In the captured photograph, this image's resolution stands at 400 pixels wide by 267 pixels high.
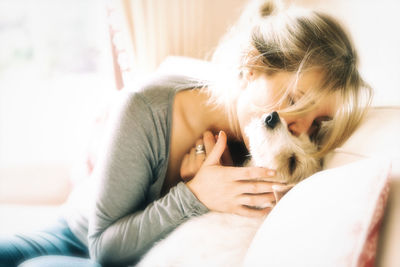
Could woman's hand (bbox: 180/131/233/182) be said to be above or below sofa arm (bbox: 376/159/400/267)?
below

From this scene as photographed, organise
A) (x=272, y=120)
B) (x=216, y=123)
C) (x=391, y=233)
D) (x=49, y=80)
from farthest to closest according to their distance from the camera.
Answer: (x=49, y=80), (x=216, y=123), (x=272, y=120), (x=391, y=233)

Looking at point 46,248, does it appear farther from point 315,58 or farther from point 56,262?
point 315,58

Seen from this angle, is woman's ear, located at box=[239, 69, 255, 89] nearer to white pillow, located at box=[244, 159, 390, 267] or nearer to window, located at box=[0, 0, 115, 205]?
white pillow, located at box=[244, 159, 390, 267]

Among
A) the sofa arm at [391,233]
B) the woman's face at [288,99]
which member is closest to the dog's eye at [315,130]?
the woman's face at [288,99]

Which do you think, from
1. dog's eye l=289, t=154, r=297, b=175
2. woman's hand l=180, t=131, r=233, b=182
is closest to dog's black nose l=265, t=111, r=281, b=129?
dog's eye l=289, t=154, r=297, b=175

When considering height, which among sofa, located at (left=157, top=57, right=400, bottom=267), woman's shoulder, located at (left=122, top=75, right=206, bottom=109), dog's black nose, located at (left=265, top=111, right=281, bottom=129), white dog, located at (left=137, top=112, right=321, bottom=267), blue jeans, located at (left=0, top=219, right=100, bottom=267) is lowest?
blue jeans, located at (left=0, top=219, right=100, bottom=267)

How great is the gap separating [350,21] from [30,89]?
69.6 inches

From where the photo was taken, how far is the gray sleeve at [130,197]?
29.8 inches

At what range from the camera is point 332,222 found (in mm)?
410

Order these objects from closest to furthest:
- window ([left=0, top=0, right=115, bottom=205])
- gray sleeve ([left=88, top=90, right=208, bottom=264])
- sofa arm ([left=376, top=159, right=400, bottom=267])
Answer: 1. sofa arm ([left=376, top=159, right=400, bottom=267])
2. gray sleeve ([left=88, top=90, right=208, bottom=264])
3. window ([left=0, top=0, right=115, bottom=205])

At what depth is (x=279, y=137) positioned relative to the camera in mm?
696

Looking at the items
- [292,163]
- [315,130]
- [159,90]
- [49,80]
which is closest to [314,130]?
[315,130]

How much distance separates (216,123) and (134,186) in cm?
33

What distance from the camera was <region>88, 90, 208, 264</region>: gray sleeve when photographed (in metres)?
0.76
